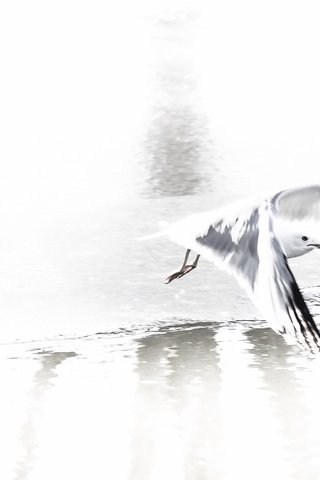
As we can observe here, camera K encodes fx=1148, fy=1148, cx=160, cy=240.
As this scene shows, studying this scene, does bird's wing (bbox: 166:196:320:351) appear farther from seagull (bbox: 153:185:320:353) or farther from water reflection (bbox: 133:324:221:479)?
water reflection (bbox: 133:324:221:479)

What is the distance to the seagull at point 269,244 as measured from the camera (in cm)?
162

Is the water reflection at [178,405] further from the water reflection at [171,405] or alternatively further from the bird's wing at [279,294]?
the bird's wing at [279,294]

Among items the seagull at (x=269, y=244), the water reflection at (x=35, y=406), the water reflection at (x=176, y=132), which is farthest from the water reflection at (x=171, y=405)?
the water reflection at (x=176, y=132)

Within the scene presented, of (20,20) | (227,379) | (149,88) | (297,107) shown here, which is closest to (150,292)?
(227,379)

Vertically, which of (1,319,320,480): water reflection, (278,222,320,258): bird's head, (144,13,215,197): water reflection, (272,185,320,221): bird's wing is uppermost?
(144,13,215,197): water reflection

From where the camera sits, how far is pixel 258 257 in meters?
1.79

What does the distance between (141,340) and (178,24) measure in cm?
402

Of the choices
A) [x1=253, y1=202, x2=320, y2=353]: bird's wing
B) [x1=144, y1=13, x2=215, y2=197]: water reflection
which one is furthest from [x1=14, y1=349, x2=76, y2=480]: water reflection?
[x1=144, y1=13, x2=215, y2=197]: water reflection

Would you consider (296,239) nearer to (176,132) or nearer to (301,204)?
(301,204)

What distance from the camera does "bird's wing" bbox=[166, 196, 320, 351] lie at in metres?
1.61

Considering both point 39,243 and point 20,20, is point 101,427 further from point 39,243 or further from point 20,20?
point 20,20

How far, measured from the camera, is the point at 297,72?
17.0ft

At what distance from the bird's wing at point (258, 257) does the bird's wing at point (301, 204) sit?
16 centimetres

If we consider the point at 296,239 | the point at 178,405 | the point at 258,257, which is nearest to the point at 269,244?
the point at 258,257
